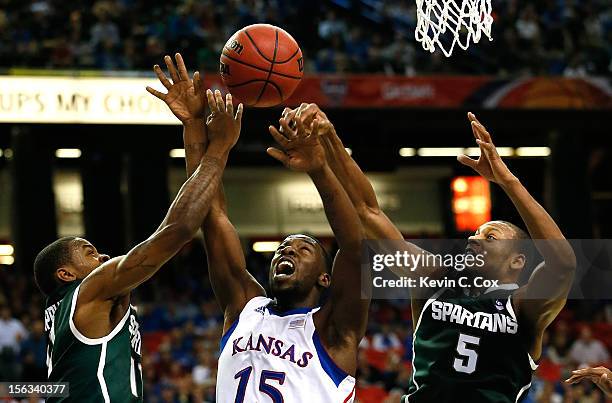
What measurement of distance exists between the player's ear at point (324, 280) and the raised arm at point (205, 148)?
1.02 ft

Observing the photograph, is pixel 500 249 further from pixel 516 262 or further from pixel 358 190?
pixel 358 190

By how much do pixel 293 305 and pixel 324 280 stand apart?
0.19m

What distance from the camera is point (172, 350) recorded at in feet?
41.1

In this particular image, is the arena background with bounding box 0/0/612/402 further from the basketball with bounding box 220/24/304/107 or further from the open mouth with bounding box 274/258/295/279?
the open mouth with bounding box 274/258/295/279

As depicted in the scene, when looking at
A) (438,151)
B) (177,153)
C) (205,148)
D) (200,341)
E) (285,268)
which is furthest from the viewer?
(438,151)

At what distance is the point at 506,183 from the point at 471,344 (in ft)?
2.37

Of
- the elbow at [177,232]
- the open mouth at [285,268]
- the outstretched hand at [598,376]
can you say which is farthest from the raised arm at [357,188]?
the outstretched hand at [598,376]

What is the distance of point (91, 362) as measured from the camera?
4227mm

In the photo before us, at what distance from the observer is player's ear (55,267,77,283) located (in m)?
4.51

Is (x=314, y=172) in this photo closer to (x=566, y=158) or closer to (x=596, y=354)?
(x=596, y=354)

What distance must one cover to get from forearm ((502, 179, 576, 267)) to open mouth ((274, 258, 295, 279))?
0.99m

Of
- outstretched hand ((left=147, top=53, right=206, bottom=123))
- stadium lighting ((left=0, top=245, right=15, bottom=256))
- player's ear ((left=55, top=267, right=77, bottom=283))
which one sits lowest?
stadium lighting ((left=0, top=245, right=15, bottom=256))

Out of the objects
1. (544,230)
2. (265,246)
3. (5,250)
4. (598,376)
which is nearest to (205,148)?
(544,230)

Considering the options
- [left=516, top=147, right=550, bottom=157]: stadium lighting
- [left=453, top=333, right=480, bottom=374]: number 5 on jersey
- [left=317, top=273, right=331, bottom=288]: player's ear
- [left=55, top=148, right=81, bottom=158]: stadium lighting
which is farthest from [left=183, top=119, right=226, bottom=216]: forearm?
[left=516, top=147, right=550, bottom=157]: stadium lighting
